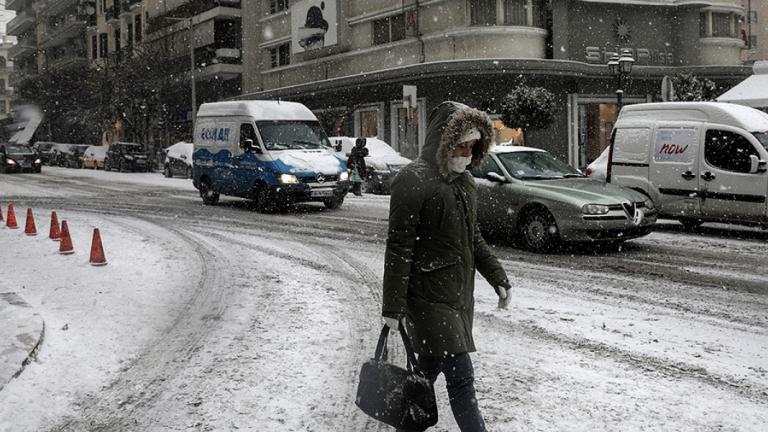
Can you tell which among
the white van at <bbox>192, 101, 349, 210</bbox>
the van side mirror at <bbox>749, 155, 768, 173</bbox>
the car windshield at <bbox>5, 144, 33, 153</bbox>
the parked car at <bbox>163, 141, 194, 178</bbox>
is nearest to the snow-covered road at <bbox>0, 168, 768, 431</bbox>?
the van side mirror at <bbox>749, 155, 768, 173</bbox>

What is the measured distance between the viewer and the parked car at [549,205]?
1014 centimetres

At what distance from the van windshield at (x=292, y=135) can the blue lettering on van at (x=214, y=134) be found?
1.15 m

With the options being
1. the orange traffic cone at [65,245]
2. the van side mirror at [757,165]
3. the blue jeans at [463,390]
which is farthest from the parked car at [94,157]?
the blue jeans at [463,390]

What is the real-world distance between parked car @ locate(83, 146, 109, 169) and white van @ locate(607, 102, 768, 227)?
1451 inches

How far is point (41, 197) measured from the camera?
22203mm

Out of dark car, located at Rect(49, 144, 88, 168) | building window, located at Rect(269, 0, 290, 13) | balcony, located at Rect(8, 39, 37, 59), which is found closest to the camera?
building window, located at Rect(269, 0, 290, 13)

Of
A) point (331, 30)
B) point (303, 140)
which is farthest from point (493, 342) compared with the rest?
point (331, 30)

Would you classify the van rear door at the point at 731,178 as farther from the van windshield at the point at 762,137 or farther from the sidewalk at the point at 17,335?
the sidewalk at the point at 17,335

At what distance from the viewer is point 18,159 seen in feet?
124

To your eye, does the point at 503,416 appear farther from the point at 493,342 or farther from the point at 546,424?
the point at 493,342

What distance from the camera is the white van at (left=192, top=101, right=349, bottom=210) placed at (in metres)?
15.9

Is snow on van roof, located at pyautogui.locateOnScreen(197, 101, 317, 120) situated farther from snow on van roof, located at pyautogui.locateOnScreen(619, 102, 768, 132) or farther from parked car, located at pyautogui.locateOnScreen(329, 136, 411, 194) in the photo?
snow on van roof, located at pyautogui.locateOnScreen(619, 102, 768, 132)

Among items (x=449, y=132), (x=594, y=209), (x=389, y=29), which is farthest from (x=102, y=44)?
(x=449, y=132)

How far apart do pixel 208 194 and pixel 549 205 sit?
1048 centimetres
